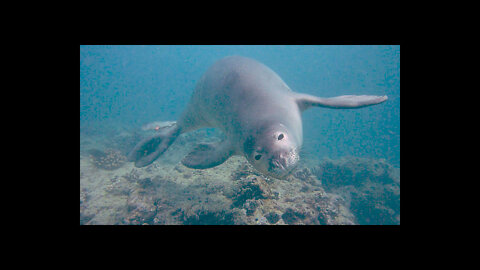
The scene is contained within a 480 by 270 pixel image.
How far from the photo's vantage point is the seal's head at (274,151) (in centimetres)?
252

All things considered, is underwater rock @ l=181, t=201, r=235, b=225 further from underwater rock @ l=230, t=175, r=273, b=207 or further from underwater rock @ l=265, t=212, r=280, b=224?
underwater rock @ l=265, t=212, r=280, b=224

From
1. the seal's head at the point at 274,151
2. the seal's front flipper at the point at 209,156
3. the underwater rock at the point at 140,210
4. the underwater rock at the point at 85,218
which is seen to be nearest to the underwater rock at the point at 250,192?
the seal's front flipper at the point at 209,156

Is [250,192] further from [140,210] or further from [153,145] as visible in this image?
[153,145]

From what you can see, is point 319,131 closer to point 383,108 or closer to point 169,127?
point 383,108

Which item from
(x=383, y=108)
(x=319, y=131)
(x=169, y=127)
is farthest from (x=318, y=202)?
(x=383, y=108)

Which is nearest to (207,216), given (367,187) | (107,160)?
(107,160)

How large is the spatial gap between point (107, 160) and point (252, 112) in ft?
27.3

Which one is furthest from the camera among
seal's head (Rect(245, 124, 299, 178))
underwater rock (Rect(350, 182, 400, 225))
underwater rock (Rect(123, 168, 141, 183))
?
underwater rock (Rect(350, 182, 400, 225))

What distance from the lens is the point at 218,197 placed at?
5090 millimetres

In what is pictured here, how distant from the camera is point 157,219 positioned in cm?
452

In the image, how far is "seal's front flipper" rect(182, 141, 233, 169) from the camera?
13.5ft

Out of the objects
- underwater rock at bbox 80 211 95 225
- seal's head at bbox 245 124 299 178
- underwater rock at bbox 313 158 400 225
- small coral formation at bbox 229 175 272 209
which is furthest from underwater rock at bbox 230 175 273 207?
underwater rock at bbox 313 158 400 225

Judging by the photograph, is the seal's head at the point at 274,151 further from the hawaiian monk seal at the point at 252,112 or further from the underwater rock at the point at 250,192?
the underwater rock at the point at 250,192
